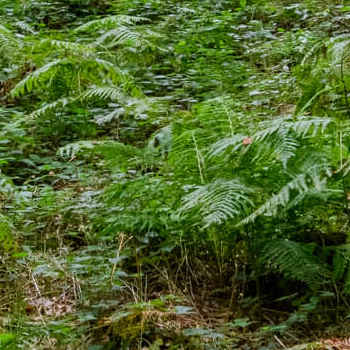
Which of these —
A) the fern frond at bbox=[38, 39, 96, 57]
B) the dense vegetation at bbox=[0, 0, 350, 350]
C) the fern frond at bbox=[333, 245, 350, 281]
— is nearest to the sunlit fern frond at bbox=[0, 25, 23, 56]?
the fern frond at bbox=[38, 39, 96, 57]

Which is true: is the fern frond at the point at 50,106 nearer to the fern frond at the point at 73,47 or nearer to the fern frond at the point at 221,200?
the fern frond at the point at 73,47

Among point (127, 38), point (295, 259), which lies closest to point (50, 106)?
point (127, 38)

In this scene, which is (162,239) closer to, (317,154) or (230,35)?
(317,154)

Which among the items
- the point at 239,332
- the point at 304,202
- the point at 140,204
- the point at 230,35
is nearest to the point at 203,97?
the point at 230,35

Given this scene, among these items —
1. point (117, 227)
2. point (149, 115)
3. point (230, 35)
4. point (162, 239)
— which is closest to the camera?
point (117, 227)

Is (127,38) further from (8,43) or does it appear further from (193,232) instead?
(193,232)

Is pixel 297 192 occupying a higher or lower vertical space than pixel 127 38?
lower

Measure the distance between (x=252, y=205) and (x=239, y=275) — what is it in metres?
0.42

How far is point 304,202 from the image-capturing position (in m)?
2.28

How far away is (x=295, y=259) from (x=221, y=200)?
36 centimetres

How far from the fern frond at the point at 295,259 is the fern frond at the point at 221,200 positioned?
0.60ft

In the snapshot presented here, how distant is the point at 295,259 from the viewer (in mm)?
2125

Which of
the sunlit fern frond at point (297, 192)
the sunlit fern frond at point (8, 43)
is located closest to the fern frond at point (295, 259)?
the sunlit fern frond at point (297, 192)

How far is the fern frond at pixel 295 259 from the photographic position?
211cm
